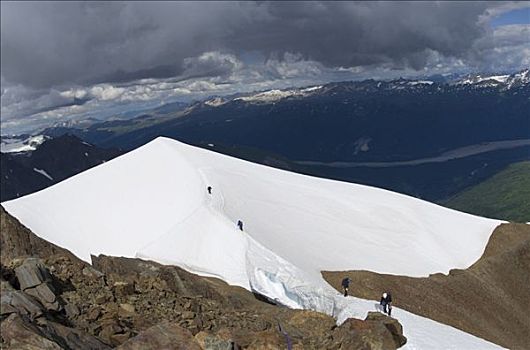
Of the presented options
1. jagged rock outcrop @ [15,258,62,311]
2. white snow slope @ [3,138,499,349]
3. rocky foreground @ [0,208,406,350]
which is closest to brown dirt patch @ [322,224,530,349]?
white snow slope @ [3,138,499,349]

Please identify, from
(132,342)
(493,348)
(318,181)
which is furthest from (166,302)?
(318,181)

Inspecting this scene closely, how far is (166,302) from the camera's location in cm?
3139

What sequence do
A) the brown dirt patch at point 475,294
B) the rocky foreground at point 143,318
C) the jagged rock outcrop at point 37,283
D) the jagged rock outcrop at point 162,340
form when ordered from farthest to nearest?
1. the brown dirt patch at point 475,294
2. the jagged rock outcrop at point 37,283
3. the rocky foreground at point 143,318
4. the jagged rock outcrop at point 162,340

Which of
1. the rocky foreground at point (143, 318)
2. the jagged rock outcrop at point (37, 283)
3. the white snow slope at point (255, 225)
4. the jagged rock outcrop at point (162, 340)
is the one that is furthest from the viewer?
the white snow slope at point (255, 225)

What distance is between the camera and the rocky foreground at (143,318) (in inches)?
803

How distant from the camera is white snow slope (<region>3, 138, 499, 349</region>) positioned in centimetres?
4941

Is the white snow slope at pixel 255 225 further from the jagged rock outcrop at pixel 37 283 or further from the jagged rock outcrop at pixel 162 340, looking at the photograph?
the jagged rock outcrop at pixel 37 283

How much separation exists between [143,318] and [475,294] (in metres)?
39.9

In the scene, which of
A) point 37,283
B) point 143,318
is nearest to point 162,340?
point 143,318

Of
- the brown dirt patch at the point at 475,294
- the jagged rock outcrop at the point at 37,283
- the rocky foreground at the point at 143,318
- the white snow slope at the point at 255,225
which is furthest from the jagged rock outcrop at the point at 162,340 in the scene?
the brown dirt patch at the point at 475,294

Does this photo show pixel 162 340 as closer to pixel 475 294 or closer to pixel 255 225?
pixel 255 225

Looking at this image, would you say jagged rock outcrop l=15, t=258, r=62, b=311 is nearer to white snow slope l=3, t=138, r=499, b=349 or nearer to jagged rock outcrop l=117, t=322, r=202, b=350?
jagged rock outcrop l=117, t=322, r=202, b=350

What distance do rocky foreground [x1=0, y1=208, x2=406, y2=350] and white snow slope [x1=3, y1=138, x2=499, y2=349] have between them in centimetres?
800

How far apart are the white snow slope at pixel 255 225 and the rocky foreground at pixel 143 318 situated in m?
8.00
